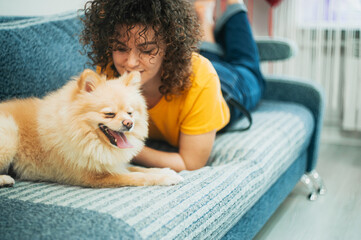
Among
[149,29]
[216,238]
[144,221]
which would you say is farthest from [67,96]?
[216,238]

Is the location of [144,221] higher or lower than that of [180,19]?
lower

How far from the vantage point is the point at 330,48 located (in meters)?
3.10

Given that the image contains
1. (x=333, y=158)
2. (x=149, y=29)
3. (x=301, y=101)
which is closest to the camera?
(x=149, y=29)

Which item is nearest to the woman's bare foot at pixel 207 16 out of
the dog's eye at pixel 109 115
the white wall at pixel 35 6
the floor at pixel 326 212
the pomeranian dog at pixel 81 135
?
the white wall at pixel 35 6

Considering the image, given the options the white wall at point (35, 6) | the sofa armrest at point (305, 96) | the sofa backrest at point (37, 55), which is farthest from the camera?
the sofa armrest at point (305, 96)

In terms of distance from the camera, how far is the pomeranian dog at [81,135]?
41.9 inches

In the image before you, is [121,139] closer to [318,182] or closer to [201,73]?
[201,73]

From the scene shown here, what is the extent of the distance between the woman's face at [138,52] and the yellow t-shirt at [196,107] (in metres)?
0.18

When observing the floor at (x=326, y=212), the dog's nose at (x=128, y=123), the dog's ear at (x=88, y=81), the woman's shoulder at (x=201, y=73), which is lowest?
the floor at (x=326, y=212)

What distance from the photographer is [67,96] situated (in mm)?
1123

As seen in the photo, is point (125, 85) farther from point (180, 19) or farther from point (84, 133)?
point (180, 19)

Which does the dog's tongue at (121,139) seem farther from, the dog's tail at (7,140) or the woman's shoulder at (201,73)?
the woman's shoulder at (201,73)

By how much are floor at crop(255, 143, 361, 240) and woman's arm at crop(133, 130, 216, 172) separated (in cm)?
54

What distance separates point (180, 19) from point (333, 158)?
1.97 meters
